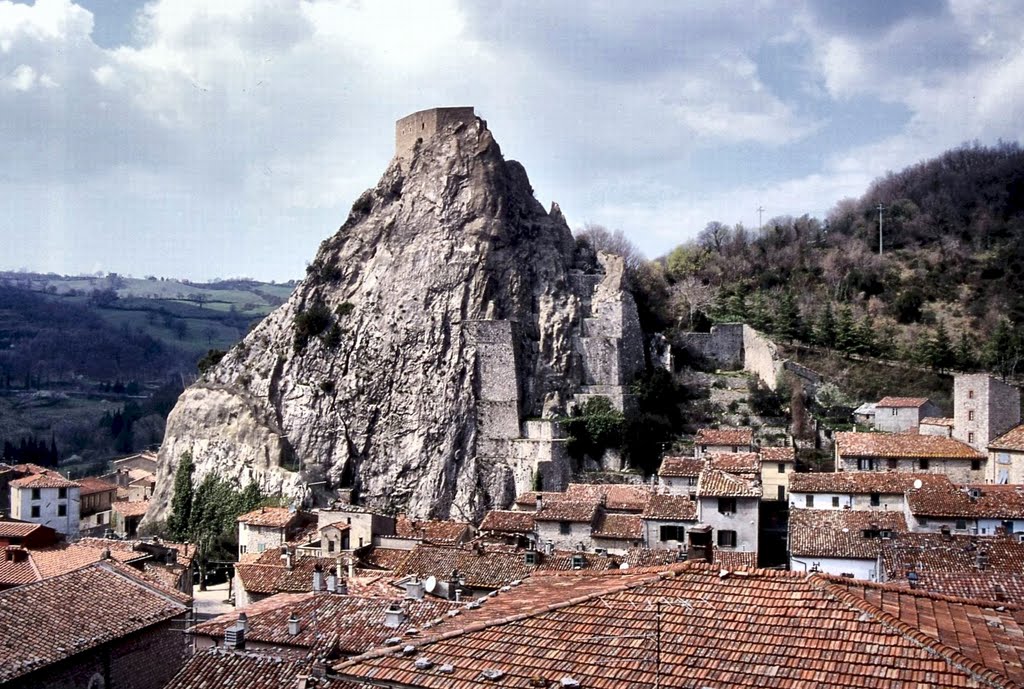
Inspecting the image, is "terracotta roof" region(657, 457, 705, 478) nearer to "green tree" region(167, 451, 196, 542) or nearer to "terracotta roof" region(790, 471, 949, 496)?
"terracotta roof" region(790, 471, 949, 496)

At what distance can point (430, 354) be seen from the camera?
67.5 metres

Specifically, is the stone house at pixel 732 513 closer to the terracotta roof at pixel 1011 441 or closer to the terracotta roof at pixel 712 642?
the terracotta roof at pixel 1011 441

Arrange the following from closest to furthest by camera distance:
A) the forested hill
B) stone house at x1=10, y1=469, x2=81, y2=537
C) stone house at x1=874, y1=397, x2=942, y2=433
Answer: stone house at x1=10, y1=469, x2=81, y2=537
stone house at x1=874, y1=397, x2=942, y2=433
the forested hill

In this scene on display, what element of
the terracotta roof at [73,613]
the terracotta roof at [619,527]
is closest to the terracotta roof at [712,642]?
the terracotta roof at [73,613]

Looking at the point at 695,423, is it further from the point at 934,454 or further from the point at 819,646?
the point at 819,646

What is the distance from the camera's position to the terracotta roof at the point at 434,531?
4205cm

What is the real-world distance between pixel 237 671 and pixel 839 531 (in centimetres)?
2336

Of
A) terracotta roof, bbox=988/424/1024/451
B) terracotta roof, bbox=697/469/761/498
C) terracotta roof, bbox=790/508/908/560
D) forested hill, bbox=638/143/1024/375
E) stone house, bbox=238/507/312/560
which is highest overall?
forested hill, bbox=638/143/1024/375

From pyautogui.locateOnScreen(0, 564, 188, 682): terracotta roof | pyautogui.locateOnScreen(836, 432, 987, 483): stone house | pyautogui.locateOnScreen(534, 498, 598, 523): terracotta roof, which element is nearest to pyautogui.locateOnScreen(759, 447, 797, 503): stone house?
pyautogui.locateOnScreen(836, 432, 987, 483): stone house

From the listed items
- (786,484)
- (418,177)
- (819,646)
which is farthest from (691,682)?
(418,177)

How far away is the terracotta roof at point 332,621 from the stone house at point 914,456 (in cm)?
2984

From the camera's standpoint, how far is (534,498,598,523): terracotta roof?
135 feet

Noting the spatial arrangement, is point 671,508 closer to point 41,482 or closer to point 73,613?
point 73,613

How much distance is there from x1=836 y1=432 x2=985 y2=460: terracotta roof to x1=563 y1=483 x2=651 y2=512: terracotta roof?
33.1 feet
